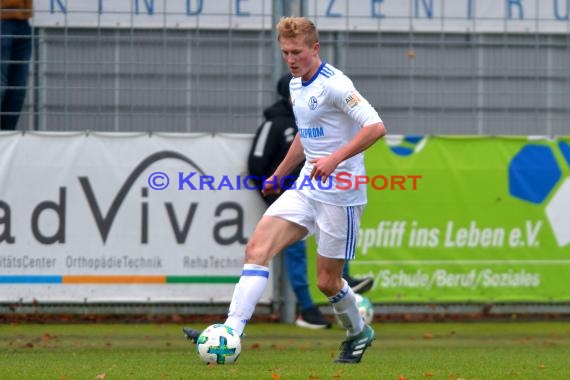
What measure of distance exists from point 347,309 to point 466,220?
4520 millimetres

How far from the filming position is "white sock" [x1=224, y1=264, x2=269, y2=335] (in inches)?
317

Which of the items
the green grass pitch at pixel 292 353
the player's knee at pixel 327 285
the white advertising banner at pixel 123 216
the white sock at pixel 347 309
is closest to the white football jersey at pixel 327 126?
the player's knee at pixel 327 285

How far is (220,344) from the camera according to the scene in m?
7.92

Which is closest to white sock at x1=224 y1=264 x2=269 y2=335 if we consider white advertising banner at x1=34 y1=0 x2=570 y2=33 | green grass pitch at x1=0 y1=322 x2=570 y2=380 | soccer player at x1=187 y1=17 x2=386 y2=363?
soccer player at x1=187 y1=17 x2=386 y2=363

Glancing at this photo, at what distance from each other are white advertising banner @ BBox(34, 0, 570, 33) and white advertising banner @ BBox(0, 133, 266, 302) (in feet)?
3.66

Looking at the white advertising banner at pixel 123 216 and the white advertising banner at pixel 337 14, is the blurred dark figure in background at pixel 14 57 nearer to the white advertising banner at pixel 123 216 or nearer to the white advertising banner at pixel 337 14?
the white advertising banner at pixel 337 14

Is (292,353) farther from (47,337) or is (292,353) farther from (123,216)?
(123,216)

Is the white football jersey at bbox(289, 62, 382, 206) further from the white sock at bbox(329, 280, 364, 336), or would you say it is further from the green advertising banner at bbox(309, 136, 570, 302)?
the green advertising banner at bbox(309, 136, 570, 302)

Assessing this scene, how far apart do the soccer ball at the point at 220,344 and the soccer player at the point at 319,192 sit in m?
0.11

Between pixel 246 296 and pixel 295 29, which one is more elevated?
pixel 295 29

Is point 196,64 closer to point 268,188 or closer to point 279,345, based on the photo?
point 279,345

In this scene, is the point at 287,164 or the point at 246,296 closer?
the point at 246,296

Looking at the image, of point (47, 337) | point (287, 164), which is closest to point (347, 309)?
point (287, 164)

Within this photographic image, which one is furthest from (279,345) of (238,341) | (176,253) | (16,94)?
(16,94)
